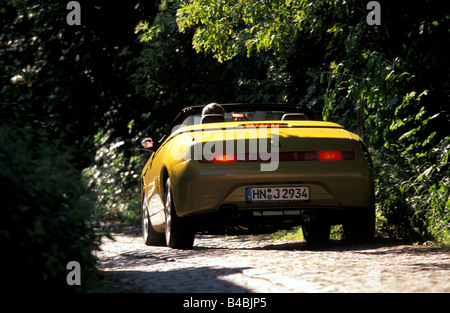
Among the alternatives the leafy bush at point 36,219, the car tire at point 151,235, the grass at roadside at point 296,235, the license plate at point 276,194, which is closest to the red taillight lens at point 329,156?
the license plate at point 276,194

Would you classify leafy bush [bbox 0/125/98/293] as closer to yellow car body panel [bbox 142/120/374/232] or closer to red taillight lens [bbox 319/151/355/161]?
yellow car body panel [bbox 142/120/374/232]

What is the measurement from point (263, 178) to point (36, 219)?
3.42 metres

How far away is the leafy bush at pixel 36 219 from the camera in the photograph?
15.5 ft

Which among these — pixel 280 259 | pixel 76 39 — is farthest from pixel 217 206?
pixel 76 39

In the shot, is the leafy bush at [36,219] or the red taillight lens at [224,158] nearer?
the leafy bush at [36,219]

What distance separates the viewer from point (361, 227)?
28.4ft

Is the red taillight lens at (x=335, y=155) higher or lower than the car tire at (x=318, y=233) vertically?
higher

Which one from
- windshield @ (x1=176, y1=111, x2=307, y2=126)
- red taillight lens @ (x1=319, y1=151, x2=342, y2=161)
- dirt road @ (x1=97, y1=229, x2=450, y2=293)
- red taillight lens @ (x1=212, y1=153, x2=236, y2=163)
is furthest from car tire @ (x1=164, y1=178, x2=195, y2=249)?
red taillight lens @ (x1=319, y1=151, x2=342, y2=161)

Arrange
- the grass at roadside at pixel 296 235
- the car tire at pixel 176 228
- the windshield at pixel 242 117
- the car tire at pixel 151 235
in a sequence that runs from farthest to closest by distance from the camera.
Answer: the car tire at pixel 151 235 < the grass at roadside at pixel 296 235 < the windshield at pixel 242 117 < the car tire at pixel 176 228

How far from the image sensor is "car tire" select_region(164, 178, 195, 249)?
834 cm

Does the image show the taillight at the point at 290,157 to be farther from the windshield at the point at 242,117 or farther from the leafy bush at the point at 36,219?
the leafy bush at the point at 36,219

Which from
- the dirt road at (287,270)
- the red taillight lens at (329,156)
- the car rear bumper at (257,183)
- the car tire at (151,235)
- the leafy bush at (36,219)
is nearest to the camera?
→ the leafy bush at (36,219)

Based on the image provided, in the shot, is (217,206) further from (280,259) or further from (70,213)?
(70,213)

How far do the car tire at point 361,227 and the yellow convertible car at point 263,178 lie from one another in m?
0.02
